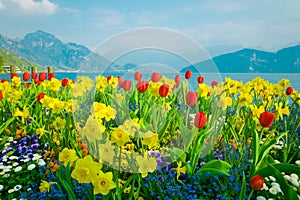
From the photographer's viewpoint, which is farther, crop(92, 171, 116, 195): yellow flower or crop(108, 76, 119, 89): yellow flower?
crop(108, 76, 119, 89): yellow flower

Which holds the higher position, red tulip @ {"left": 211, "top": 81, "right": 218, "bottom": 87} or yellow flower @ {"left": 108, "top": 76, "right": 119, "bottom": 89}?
red tulip @ {"left": 211, "top": 81, "right": 218, "bottom": 87}

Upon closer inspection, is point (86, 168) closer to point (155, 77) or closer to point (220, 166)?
point (220, 166)

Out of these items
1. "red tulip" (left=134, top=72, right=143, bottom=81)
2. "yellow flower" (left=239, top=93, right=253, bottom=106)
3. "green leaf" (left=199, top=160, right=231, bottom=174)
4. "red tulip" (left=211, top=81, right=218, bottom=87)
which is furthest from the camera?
"red tulip" (left=211, top=81, right=218, bottom=87)

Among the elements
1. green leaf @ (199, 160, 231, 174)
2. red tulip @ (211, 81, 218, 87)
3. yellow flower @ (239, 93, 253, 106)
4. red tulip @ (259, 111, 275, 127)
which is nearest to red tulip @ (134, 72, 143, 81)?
red tulip @ (211, 81, 218, 87)

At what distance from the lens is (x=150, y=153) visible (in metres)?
2.64

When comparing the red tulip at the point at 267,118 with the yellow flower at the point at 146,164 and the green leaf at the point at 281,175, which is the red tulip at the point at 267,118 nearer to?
the green leaf at the point at 281,175

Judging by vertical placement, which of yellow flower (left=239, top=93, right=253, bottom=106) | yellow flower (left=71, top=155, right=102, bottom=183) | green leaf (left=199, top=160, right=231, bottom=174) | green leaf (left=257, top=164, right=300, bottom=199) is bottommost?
green leaf (left=199, top=160, right=231, bottom=174)

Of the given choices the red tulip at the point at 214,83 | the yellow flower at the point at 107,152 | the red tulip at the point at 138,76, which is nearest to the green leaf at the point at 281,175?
the yellow flower at the point at 107,152

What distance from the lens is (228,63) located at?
77.9 meters

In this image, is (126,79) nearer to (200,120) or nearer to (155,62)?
(155,62)

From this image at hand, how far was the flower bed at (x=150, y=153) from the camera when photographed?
189 centimetres

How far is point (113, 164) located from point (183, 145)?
0.88 m

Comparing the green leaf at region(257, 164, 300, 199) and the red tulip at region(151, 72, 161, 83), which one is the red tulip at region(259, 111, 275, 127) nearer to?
the green leaf at region(257, 164, 300, 199)

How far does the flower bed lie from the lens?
189 cm
